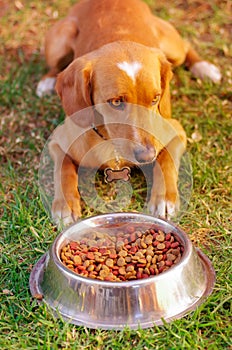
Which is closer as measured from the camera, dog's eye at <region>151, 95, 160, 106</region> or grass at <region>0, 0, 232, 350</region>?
grass at <region>0, 0, 232, 350</region>

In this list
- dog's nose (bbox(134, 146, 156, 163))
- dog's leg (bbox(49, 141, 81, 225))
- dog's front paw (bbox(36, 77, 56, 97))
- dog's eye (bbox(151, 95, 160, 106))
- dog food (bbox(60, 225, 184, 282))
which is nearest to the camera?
dog food (bbox(60, 225, 184, 282))

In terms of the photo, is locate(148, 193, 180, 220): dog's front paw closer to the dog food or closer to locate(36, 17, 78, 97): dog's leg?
the dog food

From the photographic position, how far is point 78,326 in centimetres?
319

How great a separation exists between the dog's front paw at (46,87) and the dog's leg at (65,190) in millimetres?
1118

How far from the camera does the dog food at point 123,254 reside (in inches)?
133

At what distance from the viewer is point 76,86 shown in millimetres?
4129

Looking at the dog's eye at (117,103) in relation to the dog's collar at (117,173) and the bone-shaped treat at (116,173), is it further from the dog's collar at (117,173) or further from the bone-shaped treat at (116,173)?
the bone-shaped treat at (116,173)

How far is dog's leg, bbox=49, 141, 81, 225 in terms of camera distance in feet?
13.5

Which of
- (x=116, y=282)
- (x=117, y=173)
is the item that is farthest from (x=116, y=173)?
(x=116, y=282)

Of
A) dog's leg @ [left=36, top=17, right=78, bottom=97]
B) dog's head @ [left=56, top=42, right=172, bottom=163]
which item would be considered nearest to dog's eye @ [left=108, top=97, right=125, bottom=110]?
dog's head @ [left=56, top=42, right=172, bottom=163]

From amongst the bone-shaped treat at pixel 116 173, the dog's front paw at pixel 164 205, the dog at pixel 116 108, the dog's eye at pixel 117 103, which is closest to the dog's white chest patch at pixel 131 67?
the dog at pixel 116 108

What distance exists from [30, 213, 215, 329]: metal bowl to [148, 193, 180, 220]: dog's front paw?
0.68 meters

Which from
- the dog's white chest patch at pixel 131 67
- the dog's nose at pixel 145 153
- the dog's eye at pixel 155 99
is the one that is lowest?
the dog's nose at pixel 145 153

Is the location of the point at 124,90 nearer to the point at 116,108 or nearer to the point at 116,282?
the point at 116,108
